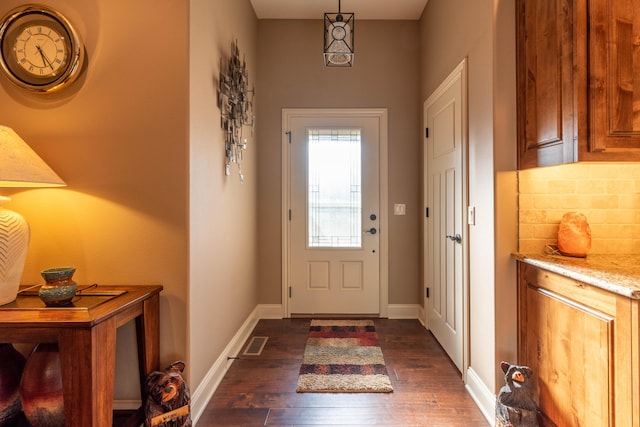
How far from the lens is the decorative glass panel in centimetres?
341

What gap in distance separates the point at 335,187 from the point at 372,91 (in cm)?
106

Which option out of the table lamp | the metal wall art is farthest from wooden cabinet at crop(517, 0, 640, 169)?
the table lamp

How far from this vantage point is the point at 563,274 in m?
1.45

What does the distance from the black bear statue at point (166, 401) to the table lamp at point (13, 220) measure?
711 millimetres

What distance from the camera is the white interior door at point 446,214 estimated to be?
2.32 metres

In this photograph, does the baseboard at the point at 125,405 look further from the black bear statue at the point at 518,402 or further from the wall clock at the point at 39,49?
the black bear statue at the point at 518,402

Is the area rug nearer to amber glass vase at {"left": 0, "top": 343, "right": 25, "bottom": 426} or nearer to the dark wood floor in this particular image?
the dark wood floor

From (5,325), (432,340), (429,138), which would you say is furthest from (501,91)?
(5,325)

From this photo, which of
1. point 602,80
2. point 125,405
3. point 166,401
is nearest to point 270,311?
point 125,405

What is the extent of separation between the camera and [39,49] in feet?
5.36

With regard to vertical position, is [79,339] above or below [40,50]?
below

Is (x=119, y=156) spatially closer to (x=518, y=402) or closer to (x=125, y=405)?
(x=125, y=405)

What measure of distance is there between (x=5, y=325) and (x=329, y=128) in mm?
2827

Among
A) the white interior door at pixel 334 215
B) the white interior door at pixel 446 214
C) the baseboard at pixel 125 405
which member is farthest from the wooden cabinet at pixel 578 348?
the baseboard at pixel 125 405
